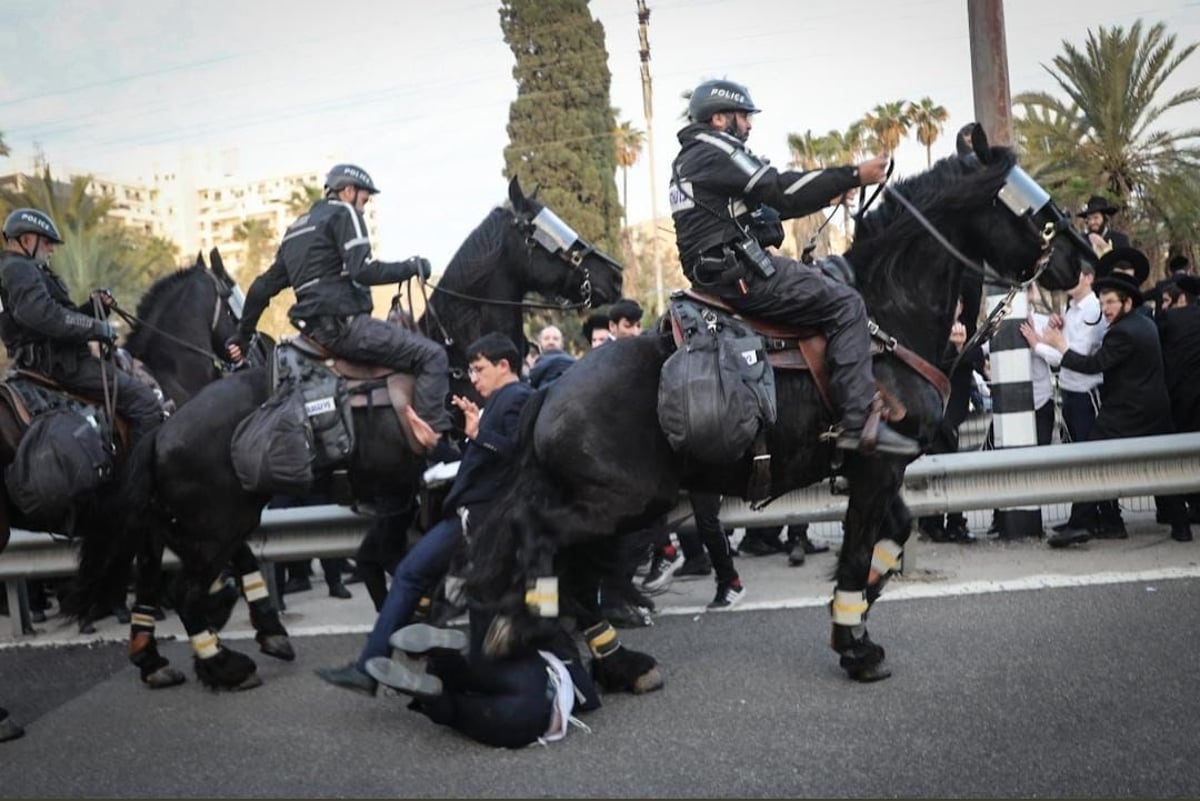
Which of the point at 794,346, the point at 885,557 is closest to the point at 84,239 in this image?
the point at 794,346

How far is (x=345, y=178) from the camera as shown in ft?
23.5

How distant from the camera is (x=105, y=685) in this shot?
696 centimetres

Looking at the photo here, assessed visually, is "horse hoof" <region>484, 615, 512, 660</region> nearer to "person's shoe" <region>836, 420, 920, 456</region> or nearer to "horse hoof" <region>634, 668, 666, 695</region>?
"horse hoof" <region>634, 668, 666, 695</region>

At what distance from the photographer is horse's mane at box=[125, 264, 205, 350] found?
948 centimetres

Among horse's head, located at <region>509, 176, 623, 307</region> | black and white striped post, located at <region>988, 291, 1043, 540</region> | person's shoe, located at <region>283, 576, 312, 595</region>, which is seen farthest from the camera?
person's shoe, located at <region>283, 576, 312, 595</region>

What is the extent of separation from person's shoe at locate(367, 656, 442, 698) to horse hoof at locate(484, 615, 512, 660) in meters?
0.27

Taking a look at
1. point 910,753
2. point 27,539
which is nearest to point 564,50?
point 27,539

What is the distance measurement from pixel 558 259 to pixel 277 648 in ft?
9.77

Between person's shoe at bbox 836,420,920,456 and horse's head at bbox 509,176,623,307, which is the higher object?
horse's head at bbox 509,176,623,307

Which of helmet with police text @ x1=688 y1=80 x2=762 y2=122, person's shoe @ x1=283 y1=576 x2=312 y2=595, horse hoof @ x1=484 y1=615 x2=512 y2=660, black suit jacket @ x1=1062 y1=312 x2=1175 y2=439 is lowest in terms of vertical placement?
person's shoe @ x1=283 y1=576 x2=312 y2=595

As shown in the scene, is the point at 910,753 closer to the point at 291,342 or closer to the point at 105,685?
the point at 291,342

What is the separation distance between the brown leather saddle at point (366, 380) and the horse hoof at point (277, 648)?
57.4 inches

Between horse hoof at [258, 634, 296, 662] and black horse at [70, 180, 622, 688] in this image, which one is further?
horse hoof at [258, 634, 296, 662]

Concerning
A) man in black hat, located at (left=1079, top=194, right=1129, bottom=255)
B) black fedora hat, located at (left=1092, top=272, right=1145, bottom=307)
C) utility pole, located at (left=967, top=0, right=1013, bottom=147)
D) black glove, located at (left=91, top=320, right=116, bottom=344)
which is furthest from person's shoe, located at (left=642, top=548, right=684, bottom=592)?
man in black hat, located at (left=1079, top=194, right=1129, bottom=255)
